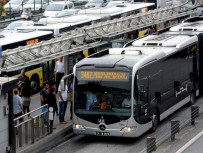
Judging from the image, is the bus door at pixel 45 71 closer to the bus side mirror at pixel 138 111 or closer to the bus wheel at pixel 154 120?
the bus wheel at pixel 154 120

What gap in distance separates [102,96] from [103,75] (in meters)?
0.64

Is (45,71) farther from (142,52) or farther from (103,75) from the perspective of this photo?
(103,75)

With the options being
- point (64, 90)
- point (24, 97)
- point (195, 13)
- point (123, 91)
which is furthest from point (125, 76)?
point (195, 13)

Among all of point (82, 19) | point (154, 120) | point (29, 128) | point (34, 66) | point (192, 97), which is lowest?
point (192, 97)

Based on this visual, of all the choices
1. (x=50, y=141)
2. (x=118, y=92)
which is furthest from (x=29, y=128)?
(x=118, y=92)

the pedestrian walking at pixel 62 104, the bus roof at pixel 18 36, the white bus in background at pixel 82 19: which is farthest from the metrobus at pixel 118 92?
the white bus in background at pixel 82 19

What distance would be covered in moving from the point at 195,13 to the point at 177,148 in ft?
74.7

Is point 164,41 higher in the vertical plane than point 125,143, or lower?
higher

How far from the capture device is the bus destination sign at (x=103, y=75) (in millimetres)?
22469

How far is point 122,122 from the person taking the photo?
22469 mm

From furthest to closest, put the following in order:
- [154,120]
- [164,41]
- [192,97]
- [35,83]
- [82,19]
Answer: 1. [82,19]
2. [35,83]
3. [192,97]
4. [164,41]
5. [154,120]

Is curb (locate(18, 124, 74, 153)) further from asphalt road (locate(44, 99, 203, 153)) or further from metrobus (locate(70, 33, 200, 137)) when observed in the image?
metrobus (locate(70, 33, 200, 137))

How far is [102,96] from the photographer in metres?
22.6

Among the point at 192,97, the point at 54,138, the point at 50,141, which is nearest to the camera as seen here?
the point at 50,141
